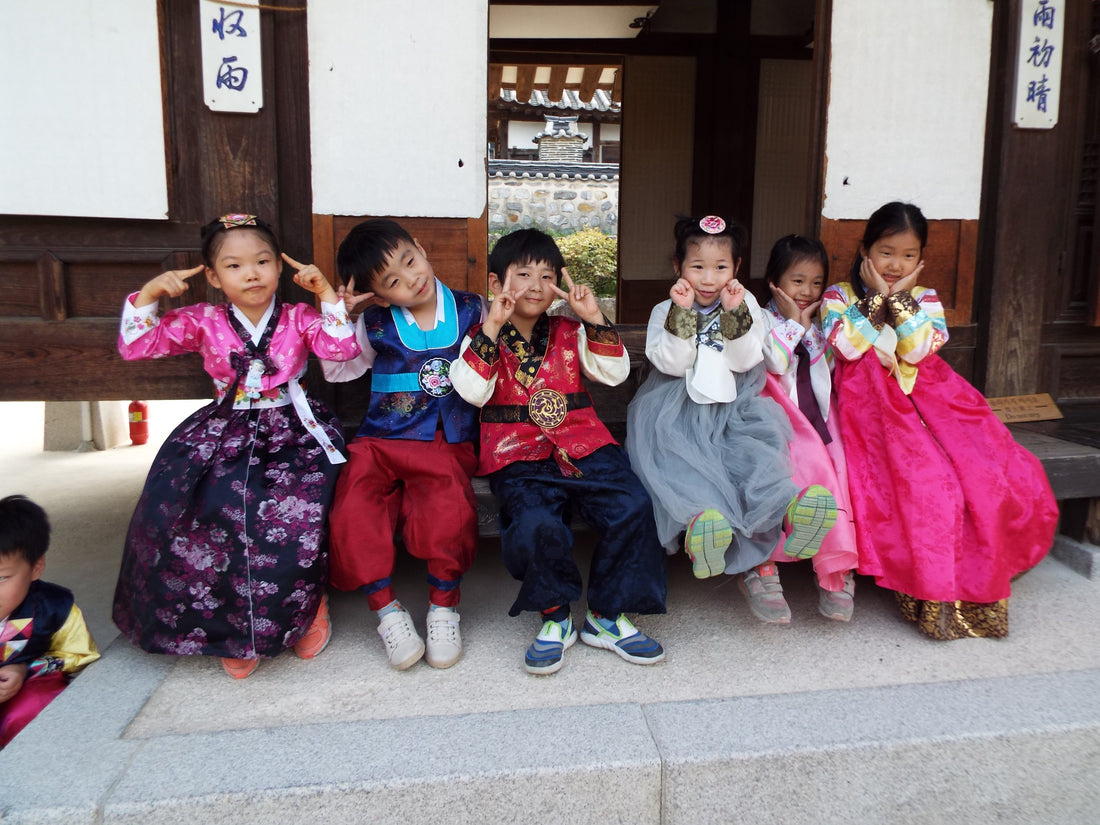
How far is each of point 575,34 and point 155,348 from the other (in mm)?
5824

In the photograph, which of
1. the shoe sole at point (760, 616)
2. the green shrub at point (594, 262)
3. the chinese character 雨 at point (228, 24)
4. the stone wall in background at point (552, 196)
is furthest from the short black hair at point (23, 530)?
the stone wall in background at point (552, 196)

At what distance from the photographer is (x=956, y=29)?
142 inches

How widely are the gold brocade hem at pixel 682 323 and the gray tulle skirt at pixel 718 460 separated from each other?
0.21 meters

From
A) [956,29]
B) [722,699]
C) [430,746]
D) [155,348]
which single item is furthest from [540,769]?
[956,29]

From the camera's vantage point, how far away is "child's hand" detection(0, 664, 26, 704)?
2.37 m

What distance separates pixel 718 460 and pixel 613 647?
0.76m

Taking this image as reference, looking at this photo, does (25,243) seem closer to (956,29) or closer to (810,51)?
(956,29)

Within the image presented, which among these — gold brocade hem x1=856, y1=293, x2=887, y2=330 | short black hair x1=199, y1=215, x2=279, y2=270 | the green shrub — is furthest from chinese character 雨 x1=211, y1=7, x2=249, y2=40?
the green shrub

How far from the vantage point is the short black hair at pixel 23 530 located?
2355mm

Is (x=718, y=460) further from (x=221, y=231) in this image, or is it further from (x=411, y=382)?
(x=221, y=231)

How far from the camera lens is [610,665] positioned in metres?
2.54

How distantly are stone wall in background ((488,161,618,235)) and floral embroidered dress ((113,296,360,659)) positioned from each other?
1541 centimetres

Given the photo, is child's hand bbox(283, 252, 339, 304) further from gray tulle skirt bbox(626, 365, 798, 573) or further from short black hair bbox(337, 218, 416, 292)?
gray tulle skirt bbox(626, 365, 798, 573)

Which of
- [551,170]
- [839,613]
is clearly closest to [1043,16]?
[839,613]
